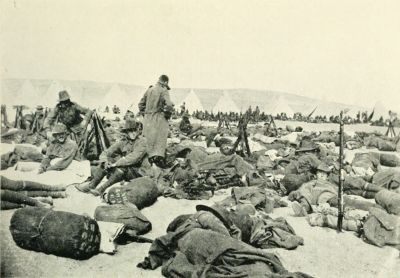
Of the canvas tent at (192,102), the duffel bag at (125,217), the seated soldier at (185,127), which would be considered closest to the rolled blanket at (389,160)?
the seated soldier at (185,127)

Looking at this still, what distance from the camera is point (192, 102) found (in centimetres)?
1866

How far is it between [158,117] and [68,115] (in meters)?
1.86

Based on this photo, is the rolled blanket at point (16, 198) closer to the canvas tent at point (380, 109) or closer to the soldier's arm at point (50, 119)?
the soldier's arm at point (50, 119)

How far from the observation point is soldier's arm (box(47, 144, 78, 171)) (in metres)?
7.11

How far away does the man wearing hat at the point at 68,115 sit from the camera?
27.1 ft

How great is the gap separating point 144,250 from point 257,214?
1896mm

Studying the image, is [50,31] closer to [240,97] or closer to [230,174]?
[230,174]

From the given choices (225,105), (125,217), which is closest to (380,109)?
(225,105)

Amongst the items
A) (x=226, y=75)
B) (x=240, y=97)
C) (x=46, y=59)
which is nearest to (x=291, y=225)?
(x=46, y=59)

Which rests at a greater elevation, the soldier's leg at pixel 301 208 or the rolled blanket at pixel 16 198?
the rolled blanket at pixel 16 198

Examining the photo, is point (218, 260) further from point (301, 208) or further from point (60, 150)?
point (60, 150)

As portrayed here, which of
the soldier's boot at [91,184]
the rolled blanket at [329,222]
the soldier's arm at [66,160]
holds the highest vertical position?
the soldier's arm at [66,160]

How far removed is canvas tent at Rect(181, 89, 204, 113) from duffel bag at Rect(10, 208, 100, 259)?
12473 millimetres

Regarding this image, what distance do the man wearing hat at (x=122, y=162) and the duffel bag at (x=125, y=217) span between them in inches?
49.3
